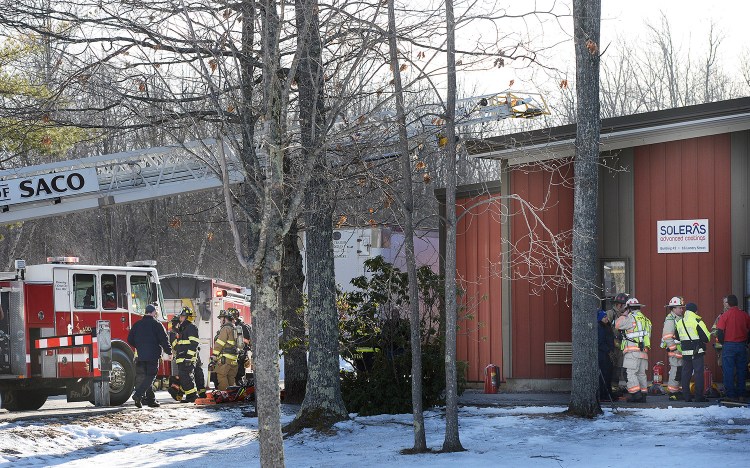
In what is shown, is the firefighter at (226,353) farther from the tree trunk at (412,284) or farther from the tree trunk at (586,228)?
the tree trunk at (412,284)

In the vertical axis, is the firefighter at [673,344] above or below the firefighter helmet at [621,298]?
below

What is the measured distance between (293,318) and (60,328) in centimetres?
421

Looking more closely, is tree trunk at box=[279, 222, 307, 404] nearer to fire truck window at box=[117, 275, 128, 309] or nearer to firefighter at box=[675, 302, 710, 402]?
fire truck window at box=[117, 275, 128, 309]

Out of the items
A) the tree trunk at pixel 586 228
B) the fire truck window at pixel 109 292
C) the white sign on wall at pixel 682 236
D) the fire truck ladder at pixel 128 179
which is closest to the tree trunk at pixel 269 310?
the tree trunk at pixel 586 228

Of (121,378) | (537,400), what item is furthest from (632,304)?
(121,378)

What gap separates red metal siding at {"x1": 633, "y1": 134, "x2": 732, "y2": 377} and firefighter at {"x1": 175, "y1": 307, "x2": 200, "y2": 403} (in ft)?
24.5

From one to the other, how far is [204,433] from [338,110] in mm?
6321

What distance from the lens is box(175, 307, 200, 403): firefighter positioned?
1873cm

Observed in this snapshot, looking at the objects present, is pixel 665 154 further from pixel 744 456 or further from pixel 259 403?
pixel 259 403

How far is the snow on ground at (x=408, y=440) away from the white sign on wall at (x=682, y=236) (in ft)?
9.95

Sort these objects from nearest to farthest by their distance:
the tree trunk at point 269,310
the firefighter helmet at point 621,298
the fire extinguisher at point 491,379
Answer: the tree trunk at point 269,310 < the firefighter helmet at point 621,298 < the fire extinguisher at point 491,379

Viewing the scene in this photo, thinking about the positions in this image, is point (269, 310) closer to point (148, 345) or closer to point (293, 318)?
point (293, 318)

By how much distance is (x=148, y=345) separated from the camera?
58.5ft

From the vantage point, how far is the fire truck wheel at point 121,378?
61.5ft
